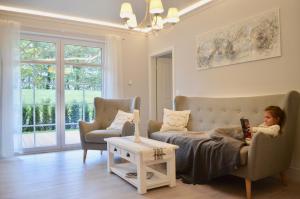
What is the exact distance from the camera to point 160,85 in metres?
A: 5.70

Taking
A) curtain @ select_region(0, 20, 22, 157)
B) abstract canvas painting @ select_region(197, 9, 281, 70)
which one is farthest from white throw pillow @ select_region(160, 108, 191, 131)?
curtain @ select_region(0, 20, 22, 157)

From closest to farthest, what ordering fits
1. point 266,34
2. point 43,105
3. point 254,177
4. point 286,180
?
1. point 254,177
2. point 286,180
3. point 266,34
4. point 43,105

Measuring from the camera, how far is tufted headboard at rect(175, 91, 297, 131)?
9.45ft

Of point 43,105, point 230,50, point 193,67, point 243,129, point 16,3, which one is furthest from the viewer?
point 43,105

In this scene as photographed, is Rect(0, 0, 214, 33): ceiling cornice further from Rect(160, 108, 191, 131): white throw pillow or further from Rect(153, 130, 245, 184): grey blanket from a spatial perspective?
Rect(153, 130, 245, 184): grey blanket

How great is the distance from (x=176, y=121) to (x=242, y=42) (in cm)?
148

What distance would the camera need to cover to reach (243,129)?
263 cm

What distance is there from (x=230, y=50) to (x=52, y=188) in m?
2.91

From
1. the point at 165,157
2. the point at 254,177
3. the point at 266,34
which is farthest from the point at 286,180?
the point at 266,34

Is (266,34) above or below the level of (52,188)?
above

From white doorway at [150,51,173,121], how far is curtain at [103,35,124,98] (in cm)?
85

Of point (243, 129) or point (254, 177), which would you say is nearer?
point (254, 177)

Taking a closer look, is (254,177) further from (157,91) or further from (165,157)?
(157,91)

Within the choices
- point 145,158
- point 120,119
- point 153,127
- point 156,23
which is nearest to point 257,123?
point 145,158
